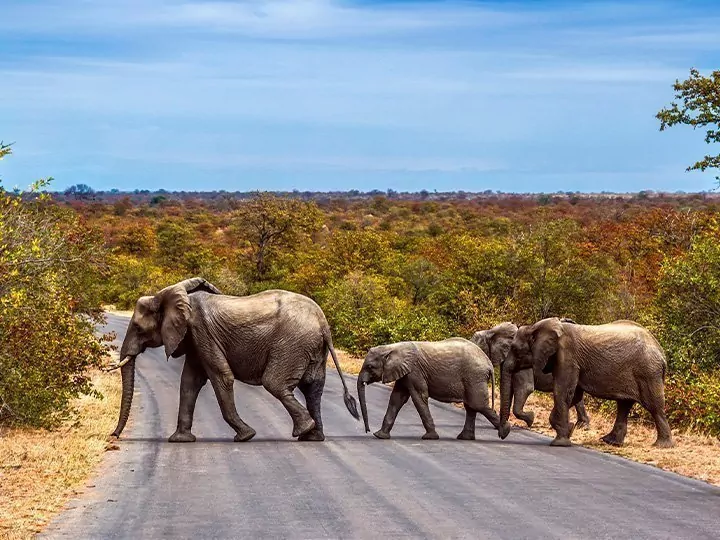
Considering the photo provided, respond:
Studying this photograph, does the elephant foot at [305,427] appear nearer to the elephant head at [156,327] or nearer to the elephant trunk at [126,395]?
the elephant head at [156,327]

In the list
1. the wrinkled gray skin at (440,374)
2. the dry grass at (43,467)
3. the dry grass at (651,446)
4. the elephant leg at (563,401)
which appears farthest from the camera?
the wrinkled gray skin at (440,374)

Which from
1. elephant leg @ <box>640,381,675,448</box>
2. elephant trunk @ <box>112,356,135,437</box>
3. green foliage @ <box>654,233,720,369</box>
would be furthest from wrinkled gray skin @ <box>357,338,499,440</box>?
green foliage @ <box>654,233,720,369</box>

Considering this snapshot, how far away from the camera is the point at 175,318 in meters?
19.4

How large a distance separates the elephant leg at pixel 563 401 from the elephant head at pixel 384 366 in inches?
108

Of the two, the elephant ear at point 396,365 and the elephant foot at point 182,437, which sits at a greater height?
the elephant ear at point 396,365

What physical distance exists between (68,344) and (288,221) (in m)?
47.8

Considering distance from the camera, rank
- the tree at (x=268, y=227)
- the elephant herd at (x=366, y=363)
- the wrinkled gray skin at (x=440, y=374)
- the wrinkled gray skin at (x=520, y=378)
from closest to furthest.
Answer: the elephant herd at (x=366, y=363) → the wrinkled gray skin at (x=440, y=374) → the wrinkled gray skin at (x=520, y=378) → the tree at (x=268, y=227)

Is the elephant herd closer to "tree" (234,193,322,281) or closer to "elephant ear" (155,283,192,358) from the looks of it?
"elephant ear" (155,283,192,358)

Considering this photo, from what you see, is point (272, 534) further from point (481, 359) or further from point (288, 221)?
point (288, 221)

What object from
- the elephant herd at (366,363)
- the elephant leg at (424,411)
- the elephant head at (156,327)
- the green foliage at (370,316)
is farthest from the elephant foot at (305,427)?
the green foliage at (370,316)

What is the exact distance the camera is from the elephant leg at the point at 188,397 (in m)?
19.1

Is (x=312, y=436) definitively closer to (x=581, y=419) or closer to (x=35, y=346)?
(x=35, y=346)

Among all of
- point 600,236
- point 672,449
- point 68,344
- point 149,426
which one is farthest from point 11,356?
point 600,236

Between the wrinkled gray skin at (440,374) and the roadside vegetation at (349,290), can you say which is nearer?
the roadside vegetation at (349,290)
